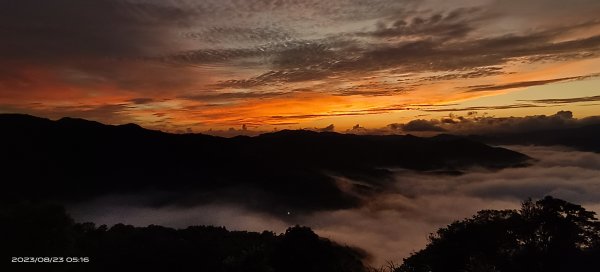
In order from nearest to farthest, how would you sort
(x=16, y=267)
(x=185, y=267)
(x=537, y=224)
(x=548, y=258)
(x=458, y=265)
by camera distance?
(x=16, y=267)
(x=548, y=258)
(x=458, y=265)
(x=537, y=224)
(x=185, y=267)

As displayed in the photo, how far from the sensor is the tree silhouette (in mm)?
Result: 41188

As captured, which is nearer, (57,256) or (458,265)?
(57,256)

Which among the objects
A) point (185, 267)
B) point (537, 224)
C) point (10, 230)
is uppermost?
point (10, 230)

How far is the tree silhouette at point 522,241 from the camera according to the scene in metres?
41.2

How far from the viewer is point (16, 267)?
36781mm

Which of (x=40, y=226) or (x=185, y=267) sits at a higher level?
(x=40, y=226)

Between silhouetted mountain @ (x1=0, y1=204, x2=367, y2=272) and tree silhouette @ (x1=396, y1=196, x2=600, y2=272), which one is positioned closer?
silhouetted mountain @ (x1=0, y1=204, x2=367, y2=272)

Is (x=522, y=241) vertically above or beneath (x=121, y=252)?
above

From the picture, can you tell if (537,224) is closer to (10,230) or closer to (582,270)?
(582,270)

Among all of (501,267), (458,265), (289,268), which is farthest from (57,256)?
(501,267)

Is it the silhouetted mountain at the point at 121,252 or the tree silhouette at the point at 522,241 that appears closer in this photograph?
the silhouetted mountain at the point at 121,252

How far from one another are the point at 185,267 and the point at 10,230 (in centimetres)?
1889

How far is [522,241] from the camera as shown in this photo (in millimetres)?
46781

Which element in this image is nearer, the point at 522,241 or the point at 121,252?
the point at 522,241
